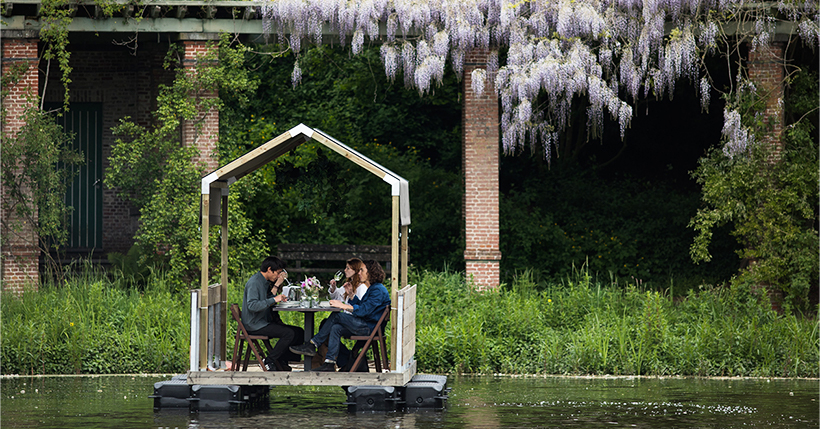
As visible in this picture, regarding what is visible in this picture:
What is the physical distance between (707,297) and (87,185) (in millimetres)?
10931

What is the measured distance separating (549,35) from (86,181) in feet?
29.0

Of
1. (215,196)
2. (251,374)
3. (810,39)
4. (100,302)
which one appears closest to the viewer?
(251,374)

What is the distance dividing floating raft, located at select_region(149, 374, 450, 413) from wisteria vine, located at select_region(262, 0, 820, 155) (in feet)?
19.9

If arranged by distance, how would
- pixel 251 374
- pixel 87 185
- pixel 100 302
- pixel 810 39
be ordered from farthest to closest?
pixel 87 185
pixel 810 39
pixel 100 302
pixel 251 374

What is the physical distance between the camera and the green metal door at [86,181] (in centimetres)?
1845

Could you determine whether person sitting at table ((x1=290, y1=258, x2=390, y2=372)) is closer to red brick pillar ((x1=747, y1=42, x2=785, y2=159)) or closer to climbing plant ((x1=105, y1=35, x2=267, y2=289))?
climbing plant ((x1=105, y1=35, x2=267, y2=289))

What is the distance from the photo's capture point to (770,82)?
585 inches

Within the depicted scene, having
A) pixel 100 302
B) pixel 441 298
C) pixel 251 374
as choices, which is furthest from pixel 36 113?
pixel 251 374

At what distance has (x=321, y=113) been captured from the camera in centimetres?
2058

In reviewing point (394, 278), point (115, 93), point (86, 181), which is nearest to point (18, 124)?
point (86, 181)

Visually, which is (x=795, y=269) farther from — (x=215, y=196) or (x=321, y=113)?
(x=321, y=113)

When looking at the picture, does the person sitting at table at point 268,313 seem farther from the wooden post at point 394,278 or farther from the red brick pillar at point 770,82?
the red brick pillar at point 770,82

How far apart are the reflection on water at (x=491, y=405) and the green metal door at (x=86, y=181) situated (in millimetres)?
6905

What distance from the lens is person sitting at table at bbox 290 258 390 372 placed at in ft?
31.5
